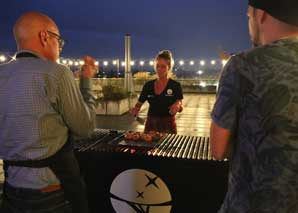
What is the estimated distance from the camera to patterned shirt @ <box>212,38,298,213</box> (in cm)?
108

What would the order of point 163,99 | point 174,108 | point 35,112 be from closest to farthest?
point 35,112
point 174,108
point 163,99

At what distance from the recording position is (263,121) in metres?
1.11

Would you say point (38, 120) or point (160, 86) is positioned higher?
point (160, 86)

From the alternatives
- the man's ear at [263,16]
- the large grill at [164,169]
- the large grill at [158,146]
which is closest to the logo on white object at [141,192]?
the large grill at [164,169]

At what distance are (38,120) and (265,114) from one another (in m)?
1.27

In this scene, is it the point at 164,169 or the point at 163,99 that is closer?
the point at 164,169

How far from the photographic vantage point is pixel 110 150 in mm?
2674

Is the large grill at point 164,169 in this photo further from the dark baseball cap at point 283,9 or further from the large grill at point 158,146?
the dark baseball cap at point 283,9

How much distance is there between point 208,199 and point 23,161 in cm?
170

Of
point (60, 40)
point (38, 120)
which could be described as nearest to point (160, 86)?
point (60, 40)

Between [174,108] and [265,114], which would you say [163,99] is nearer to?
[174,108]

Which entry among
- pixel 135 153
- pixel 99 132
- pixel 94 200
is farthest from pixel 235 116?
pixel 99 132

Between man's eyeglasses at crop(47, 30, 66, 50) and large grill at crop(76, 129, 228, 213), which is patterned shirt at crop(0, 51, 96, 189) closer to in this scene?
man's eyeglasses at crop(47, 30, 66, 50)

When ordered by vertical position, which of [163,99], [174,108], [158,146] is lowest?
[158,146]
